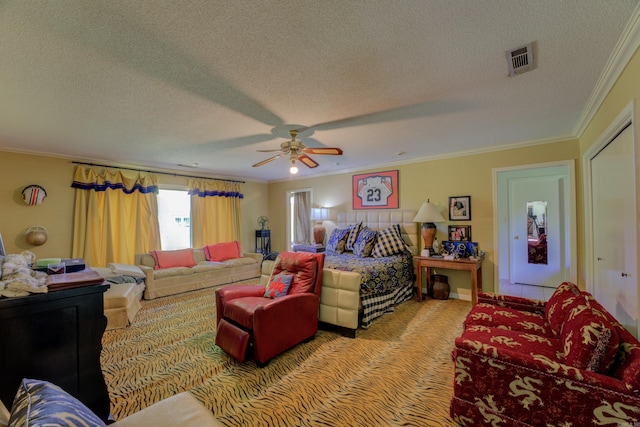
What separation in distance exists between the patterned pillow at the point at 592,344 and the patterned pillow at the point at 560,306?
348mm

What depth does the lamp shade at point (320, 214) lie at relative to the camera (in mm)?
5613

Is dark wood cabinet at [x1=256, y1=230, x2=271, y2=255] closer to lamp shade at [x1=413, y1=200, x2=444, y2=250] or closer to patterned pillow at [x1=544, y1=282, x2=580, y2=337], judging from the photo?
lamp shade at [x1=413, y1=200, x2=444, y2=250]

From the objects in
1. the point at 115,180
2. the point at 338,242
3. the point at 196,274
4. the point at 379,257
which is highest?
the point at 115,180

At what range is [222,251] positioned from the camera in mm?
5582

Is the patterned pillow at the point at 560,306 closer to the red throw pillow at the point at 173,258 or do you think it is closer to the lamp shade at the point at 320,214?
the lamp shade at the point at 320,214

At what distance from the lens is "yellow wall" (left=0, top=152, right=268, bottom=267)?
3.80 m

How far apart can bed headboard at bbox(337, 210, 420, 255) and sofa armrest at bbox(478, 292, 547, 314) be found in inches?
72.6

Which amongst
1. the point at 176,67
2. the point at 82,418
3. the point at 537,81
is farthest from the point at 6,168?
the point at 537,81

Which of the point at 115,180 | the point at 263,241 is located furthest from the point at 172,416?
the point at 263,241

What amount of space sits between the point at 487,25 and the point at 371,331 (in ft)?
9.59

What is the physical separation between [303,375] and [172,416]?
1282 millimetres

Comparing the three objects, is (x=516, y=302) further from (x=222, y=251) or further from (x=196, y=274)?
(x=222, y=251)

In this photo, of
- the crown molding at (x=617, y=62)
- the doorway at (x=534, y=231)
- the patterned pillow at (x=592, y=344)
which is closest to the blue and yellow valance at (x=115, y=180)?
the patterned pillow at (x=592, y=344)

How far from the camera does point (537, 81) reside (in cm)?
207
